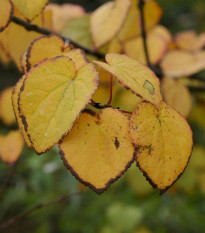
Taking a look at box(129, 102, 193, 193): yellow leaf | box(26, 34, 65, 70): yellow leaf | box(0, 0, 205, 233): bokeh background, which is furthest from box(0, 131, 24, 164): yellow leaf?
box(0, 0, 205, 233): bokeh background

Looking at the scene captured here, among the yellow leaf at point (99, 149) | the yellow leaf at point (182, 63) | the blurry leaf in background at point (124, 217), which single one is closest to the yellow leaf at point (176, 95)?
the yellow leaf at point (182, 63)

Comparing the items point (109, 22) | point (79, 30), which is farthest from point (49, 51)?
point (79, 30)

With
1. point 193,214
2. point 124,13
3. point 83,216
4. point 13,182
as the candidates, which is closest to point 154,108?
point 124,13

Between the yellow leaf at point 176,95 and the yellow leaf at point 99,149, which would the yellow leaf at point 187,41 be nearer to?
the yellow leaf at point 176,95

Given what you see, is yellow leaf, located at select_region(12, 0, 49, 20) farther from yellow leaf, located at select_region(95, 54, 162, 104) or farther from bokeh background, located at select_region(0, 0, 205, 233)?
bokeh background, located at select_region(0, 0, 205, 233)

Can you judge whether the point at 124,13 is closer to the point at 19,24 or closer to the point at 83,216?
the point at 19,24
